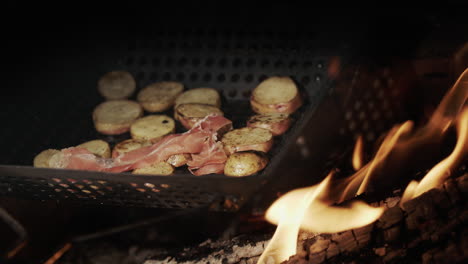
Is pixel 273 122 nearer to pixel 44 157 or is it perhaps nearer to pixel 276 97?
pixel 276 97

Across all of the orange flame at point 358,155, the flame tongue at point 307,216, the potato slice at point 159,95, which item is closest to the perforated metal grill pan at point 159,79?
the potato slice at point 159,95

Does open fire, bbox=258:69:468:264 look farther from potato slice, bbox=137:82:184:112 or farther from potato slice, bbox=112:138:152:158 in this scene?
potato slice, bbox=137:82:184:112

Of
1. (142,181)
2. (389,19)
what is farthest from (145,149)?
(389,19)

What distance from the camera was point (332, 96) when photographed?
2.41 meters

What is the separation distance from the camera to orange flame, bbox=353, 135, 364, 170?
253 centimetres

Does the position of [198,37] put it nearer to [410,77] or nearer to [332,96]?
[332,96]

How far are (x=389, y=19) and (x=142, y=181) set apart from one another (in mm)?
1798

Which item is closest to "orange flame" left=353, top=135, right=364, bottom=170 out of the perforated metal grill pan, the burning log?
the perforated metal grill pan

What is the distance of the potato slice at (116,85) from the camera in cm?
350

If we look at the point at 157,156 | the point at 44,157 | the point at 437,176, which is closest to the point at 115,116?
the point at 44,157

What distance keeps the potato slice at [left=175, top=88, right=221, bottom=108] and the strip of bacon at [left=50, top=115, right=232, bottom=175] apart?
0.51 meters

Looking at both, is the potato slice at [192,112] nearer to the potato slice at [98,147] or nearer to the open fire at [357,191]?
the potato slice at [98,147]

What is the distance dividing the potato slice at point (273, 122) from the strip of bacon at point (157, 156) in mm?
320

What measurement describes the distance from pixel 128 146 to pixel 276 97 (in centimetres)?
114
